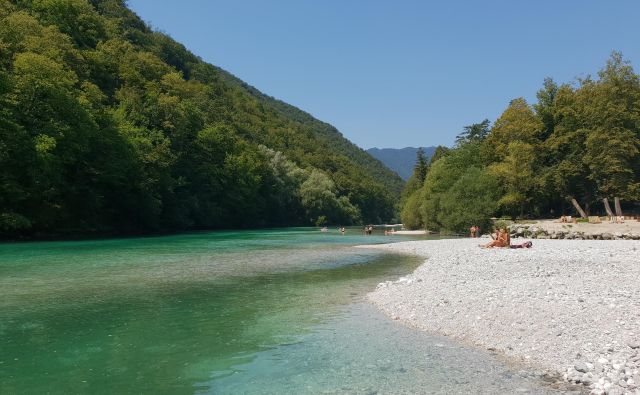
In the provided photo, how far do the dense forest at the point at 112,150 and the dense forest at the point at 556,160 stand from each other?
4189cm

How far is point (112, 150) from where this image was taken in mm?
58812

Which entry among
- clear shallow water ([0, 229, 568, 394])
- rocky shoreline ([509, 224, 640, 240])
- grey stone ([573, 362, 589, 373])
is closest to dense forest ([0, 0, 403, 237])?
clear shallow water ([0, 229, 568, 394])

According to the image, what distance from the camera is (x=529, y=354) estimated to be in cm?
1001

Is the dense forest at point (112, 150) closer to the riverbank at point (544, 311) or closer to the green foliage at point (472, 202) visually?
the green foliage at point (472, 202)

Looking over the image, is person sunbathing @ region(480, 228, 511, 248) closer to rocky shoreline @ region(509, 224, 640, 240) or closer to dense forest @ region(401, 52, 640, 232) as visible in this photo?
rocky shoreline @ region(509, 224, 640, 240)

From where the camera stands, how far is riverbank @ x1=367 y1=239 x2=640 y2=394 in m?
8.98

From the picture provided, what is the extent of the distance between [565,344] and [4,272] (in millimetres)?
25739

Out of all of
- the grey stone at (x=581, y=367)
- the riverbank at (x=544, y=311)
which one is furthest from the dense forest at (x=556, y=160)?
the grey stone at (x=581, y=367)

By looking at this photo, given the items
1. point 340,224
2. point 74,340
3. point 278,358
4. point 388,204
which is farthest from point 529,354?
point 388,204

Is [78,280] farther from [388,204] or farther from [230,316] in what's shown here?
[388,204]

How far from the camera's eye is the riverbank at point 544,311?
8977 millimetres

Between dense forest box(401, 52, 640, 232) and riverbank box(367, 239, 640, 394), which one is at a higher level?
dense forest box(401, 52, 640, 232)

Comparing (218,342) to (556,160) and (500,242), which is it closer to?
(500,242)

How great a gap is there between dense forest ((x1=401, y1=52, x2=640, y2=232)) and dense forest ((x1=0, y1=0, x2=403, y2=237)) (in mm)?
41890
